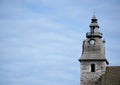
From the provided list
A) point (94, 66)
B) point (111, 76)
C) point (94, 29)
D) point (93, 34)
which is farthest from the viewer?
point (94, 29)

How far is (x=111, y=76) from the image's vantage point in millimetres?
79125

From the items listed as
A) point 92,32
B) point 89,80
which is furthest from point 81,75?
point 92,32

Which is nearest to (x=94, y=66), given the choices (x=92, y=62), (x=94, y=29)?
(x=92, y=62)

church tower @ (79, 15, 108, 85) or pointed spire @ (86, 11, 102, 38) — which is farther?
pointed spire @ (86, 11, 102, 38)

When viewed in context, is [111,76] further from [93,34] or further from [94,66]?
[93,34]

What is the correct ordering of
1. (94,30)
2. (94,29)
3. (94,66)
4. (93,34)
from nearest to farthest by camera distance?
1. (94,66)
2. (93,34)
3. (94,30)
4. (94,29)

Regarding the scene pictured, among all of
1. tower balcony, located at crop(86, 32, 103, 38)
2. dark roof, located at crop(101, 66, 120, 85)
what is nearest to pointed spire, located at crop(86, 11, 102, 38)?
tower balcony, located at crop(86, 32, 103, 38)

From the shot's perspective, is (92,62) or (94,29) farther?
(94,29)

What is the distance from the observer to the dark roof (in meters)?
78.0

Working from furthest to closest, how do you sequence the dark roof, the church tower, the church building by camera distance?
the church tower → the church building → the dark roof

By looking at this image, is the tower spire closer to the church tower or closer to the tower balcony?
the tower balcony

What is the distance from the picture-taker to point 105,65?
81.1 meters

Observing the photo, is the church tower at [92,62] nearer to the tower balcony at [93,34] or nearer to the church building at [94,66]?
the church building at [94,66]

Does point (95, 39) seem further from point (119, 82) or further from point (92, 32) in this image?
point (119, 82)
